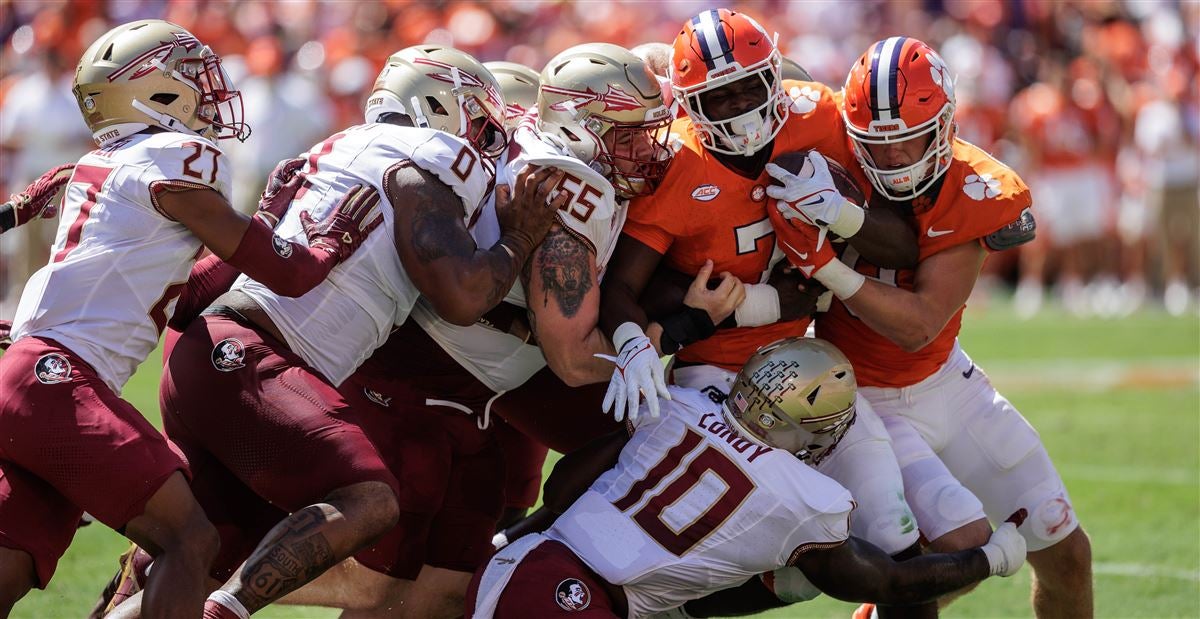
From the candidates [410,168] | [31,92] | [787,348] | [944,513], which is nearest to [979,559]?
[944,513]

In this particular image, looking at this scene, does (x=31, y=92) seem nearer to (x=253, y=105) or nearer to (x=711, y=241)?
(x=253, y=105)

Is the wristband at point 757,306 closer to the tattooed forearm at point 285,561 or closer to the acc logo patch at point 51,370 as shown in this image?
the tattooed forearm at point 285,561

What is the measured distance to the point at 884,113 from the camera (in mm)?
4723

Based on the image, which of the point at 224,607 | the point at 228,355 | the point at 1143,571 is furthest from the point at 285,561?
the point at 1143,571

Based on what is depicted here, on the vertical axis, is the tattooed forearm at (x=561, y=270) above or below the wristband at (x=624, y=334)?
above

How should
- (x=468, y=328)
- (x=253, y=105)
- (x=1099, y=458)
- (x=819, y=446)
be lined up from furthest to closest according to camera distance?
(x=253, y=105), (x=1099, y=458), (x=468, y=328), (x=819, y=446)

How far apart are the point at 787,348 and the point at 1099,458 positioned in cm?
463

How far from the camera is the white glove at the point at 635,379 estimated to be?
440 cm

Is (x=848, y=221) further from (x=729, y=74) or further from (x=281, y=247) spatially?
(x=281, y=247)

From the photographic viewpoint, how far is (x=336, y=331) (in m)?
4.47

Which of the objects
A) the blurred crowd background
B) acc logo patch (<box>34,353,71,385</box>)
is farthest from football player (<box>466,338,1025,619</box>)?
the blurred crowd background

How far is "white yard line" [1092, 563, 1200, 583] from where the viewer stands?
5.94 m

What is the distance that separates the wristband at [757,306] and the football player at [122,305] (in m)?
1.29

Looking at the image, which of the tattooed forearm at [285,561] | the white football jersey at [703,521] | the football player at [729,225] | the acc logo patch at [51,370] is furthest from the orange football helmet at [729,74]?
the acc logo patch at [51,370]
